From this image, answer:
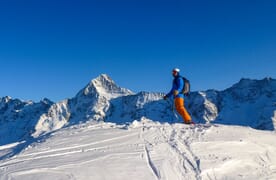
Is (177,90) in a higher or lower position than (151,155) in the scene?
higher

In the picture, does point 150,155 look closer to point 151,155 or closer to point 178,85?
point 151,155

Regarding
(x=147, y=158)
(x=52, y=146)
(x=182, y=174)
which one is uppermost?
(x=52, y=146)

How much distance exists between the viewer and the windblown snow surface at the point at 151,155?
1022 centimetres

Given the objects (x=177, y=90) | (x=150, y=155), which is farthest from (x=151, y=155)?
(x=177, y=90)

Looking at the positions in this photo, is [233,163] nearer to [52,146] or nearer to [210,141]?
[210,141]

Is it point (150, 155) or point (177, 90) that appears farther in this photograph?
point (177, 90)

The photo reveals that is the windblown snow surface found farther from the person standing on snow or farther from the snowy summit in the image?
the person standing on snow

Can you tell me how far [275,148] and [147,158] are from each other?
523 centimetres

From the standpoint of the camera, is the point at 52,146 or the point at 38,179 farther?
the point at 52,146

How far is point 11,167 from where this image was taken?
436 inches

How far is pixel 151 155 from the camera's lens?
38.0 feet

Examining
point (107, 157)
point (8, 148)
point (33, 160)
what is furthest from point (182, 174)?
point (8, 148)

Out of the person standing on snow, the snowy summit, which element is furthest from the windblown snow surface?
the person standing on snow

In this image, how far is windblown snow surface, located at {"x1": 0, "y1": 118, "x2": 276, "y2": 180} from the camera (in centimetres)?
1022
